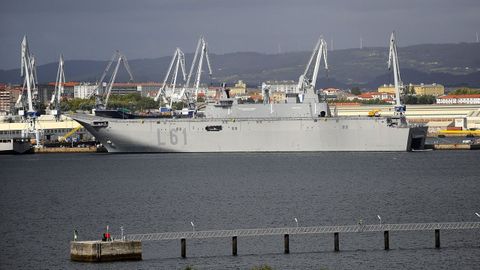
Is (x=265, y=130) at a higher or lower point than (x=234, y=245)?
higher

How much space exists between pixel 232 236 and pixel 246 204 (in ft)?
50.3

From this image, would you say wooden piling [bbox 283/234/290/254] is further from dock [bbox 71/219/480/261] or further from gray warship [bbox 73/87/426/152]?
gray warship [bbox 73/87/426/152]

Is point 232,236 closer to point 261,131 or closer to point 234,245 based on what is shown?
point 234,245

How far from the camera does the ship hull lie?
298 ft

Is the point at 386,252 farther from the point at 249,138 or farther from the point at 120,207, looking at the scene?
the point at 249,138

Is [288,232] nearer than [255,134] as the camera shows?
Yes

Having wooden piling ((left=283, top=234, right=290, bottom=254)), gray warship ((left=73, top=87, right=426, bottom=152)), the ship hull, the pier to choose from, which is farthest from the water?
gray warship ((left=73, top=87, right=426, bottom=152))

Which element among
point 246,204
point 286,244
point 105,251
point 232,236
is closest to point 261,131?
point 246,204

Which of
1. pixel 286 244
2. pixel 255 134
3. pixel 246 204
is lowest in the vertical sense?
pixel 246 204

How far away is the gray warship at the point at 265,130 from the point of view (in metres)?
90.8

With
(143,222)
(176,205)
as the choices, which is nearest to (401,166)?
(176,205)

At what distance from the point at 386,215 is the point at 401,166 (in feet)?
100

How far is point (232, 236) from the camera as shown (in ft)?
134

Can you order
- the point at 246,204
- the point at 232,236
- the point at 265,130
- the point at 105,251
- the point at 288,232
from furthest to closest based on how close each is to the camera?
1. the point at 265,130
2. the point at 246,204
3. the point at 288,232
4. the point at 232,236
5. the point at 105,251
